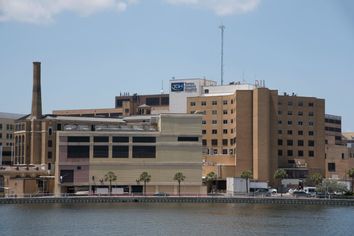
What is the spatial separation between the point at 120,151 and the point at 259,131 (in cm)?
3215

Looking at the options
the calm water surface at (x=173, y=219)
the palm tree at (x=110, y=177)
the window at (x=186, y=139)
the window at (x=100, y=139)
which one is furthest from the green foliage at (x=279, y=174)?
the window at (x=100, y=139)

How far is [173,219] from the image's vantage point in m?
114

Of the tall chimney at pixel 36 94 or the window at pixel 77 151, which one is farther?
the tall chimney at pixel 36 94

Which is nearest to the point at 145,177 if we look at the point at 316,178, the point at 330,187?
the point at 330,187

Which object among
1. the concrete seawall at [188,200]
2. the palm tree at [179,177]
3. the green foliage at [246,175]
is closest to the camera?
the concrete seawall at [188,200]

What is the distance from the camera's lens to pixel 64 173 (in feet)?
534

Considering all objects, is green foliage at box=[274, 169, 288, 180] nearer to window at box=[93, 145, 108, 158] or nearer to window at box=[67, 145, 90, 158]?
window at box=[93, 145, 108, 158]

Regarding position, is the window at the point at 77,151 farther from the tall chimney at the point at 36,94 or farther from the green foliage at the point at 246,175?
the green foliage at the point at 246,175

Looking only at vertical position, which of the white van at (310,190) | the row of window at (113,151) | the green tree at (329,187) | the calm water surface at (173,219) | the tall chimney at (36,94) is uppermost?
the tall chimney at (36,94)

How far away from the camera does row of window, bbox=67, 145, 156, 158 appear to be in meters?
162

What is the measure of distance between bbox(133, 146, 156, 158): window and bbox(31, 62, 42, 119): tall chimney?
27.0 meters

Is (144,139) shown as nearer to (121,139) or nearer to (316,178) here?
(121,139)

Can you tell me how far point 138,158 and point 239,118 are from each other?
2790 centimetres

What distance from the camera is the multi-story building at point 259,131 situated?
582 ft
